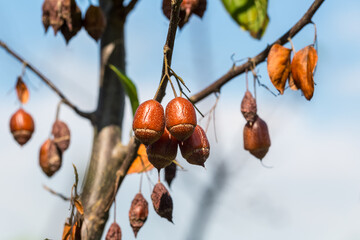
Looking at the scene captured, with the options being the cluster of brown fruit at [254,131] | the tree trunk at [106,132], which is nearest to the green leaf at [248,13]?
the cluster of brown fruit at [254,131]

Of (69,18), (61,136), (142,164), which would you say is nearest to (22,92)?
(61,136)

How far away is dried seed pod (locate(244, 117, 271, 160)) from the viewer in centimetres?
187

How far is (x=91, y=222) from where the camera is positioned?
1.86m

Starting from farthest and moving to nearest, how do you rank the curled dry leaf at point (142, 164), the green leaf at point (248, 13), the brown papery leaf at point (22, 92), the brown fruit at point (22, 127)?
the brown papery leaf at point (22, 92), the brown fruit at point (22, 127), the green leaf at point (248, 13), the curled dry leaf at point (142, 164)

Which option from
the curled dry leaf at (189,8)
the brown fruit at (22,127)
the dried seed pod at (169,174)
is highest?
the curled dry leaf at (189,8)

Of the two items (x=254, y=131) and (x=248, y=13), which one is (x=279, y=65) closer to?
(x=254, y=131)

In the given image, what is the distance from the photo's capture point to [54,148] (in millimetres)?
2416

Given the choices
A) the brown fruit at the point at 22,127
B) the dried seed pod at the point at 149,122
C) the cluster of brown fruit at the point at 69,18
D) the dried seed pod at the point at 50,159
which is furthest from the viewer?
the brown fruit at the point at 22,127

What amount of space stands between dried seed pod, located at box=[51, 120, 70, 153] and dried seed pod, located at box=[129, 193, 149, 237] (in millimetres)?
708

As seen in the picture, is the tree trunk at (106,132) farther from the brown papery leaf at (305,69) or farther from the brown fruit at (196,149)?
the brown papery leaf at (305,69)

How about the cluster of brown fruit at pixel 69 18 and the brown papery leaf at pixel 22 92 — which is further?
the brown papery leaf at pixel 22 92

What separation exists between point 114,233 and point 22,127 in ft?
4.21

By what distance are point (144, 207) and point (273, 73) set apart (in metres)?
0.69

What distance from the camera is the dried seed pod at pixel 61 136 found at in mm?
2430
